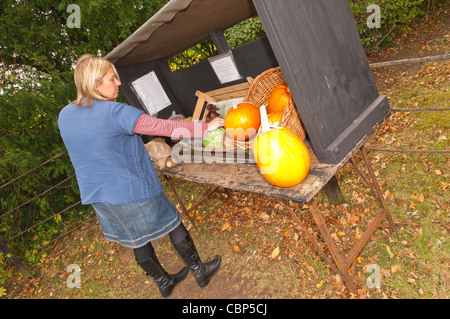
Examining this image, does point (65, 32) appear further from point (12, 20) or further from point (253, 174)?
point (253, 174)

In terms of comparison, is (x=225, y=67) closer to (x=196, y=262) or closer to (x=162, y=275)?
(x=196, y=262)

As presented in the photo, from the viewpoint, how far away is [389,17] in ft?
23.0

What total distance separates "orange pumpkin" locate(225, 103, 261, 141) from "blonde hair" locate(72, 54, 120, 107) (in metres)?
1.21

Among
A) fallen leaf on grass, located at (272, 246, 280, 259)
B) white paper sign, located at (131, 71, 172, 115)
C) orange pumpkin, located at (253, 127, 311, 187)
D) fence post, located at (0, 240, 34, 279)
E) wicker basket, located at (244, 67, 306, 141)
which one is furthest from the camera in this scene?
fence post, located at (0, 240, 34, 279)

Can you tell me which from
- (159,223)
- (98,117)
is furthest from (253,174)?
(98,117)

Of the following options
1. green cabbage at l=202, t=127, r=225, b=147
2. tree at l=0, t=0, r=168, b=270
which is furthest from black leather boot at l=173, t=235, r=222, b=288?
tree at l=0, t=0, r=168, b=270

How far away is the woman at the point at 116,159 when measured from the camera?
2.27 m

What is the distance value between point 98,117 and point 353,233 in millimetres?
2899

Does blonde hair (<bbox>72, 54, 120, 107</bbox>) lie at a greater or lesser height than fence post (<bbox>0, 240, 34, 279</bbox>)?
greater

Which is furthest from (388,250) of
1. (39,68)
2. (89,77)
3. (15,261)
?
(39,68)

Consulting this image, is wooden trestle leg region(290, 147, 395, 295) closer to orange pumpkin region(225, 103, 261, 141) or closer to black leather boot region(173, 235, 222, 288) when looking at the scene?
orange pumpkin region(225, 103, 261, 141)

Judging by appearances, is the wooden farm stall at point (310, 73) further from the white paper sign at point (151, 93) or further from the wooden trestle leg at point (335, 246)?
the white paper sign at point (151, 93)

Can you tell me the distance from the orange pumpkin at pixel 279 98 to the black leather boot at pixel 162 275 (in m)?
1.99

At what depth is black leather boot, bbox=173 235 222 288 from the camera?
3115mm
